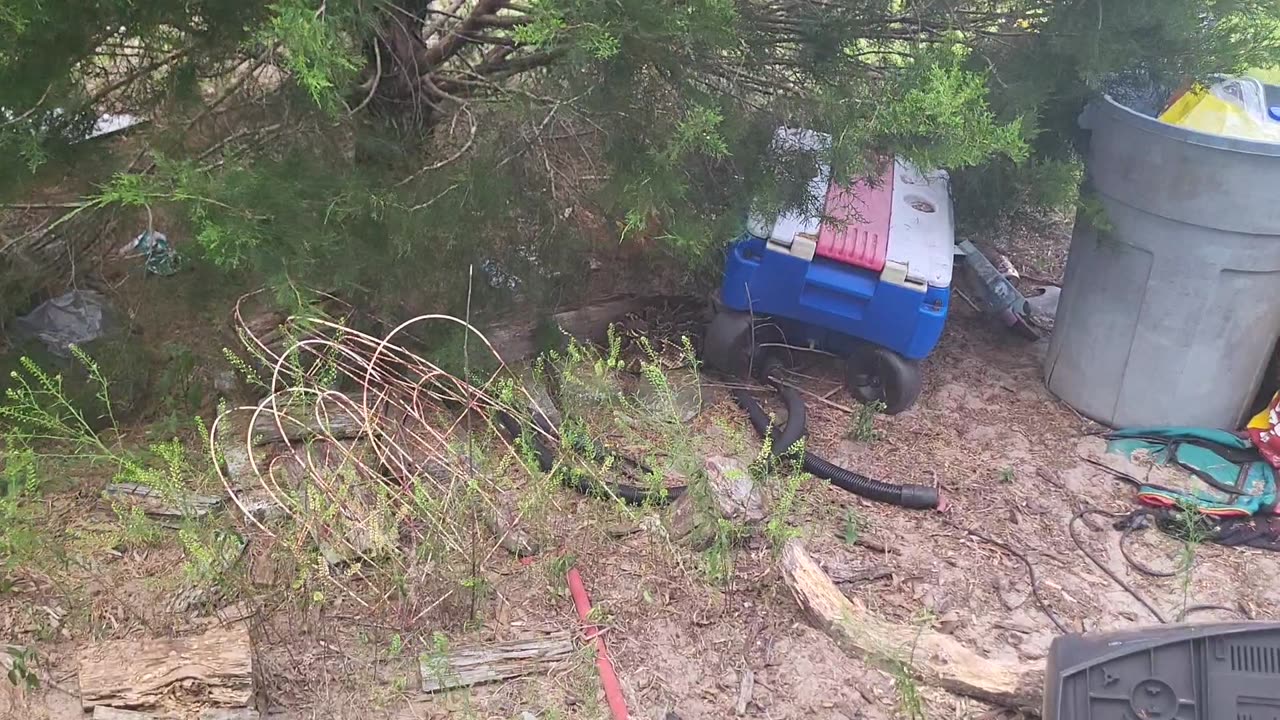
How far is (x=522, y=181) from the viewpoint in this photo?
117 inches

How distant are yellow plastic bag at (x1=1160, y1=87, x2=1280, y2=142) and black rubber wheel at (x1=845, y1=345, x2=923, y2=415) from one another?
3.86 feet

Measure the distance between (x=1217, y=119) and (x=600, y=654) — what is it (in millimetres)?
2586

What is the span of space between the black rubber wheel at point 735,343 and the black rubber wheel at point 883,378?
0.34 meters

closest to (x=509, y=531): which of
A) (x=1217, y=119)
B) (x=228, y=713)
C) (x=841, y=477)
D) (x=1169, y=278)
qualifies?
(x=228, y=713)

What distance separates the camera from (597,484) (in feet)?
8.59

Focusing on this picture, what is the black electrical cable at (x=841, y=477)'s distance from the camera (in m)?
2.97

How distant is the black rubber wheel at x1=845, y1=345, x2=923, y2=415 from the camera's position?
333 centimetres

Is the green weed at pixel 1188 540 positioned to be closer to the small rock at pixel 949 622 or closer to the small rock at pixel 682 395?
the small rock at pixel 949 622

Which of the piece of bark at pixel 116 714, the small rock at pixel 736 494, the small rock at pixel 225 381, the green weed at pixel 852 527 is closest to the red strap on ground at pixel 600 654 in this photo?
the small rock at pixel 736 494

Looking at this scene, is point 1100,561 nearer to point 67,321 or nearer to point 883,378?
point 883,378

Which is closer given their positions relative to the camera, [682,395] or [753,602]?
[753,602]

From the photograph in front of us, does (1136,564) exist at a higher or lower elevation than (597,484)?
lower

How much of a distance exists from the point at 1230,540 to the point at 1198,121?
4.40 ft

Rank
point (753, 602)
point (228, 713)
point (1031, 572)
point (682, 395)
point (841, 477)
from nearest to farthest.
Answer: point (228, 713), point (753, 602), point (1031, 572), point (841, 477), point (682, 395)
